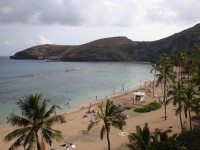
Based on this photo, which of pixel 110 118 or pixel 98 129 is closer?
pixel 110 118

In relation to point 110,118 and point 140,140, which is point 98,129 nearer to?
point 110,118

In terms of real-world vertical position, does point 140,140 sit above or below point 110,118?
below

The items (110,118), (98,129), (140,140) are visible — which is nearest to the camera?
(140,140)

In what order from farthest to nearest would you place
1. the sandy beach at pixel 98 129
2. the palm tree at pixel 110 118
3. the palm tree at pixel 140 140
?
1. the sandy beach at pixel 98 129
2. the palm tree at pixel 110 118
3. the palm tree at pixel 140 140

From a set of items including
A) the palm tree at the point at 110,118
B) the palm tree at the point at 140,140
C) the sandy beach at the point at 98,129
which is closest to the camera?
the palm tree at the point at 140,140

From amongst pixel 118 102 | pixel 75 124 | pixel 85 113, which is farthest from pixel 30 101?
pixel 118 102

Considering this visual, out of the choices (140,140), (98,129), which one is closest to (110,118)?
(140,140)

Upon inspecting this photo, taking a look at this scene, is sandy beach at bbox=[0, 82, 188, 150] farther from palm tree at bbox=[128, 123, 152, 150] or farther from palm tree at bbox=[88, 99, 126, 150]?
palm tree at bbox=[128, 123, 152, 150]

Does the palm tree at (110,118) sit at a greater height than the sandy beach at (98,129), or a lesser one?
greater

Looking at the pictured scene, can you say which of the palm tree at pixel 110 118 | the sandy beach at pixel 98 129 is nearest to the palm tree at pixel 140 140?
the palm tree at pixel 110 118

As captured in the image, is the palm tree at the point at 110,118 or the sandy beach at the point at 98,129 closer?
the palm tree at the point at 110,118

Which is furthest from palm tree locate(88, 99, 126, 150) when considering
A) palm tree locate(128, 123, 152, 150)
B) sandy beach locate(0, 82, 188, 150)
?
sandy beach locate(0, 82, 188, 150)

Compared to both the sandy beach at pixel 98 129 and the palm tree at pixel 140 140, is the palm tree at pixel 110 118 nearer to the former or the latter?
the palm tree at pixel 140 140
